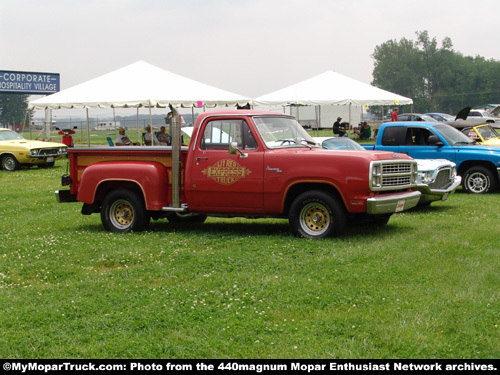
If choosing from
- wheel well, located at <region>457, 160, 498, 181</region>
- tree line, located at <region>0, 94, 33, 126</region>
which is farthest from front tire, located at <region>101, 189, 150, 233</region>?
tree line, located at <region>0, 94, 33, 126</region>

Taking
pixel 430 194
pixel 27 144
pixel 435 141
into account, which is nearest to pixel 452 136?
pixel 435 141

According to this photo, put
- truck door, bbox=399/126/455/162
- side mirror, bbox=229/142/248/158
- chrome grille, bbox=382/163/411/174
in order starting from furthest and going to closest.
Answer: truck door, bbox=399/126/455/162 → side mirror, bbox=229/142/248/158 → chrome grille, bbox=382/163/411/174

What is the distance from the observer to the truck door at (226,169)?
10102 millimetres

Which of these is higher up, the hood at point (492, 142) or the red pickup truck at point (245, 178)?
the hood at point (492, 142)

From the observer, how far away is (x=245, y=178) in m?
10.1

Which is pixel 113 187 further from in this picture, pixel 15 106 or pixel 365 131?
pixel 15 106

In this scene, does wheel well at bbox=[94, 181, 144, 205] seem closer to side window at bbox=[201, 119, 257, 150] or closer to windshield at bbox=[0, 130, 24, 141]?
side window at bbox=[201, 119, 257, 150]

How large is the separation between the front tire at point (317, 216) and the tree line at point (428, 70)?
106611 mm

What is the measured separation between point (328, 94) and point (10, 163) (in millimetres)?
12409

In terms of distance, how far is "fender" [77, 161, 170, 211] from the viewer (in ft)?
35.0

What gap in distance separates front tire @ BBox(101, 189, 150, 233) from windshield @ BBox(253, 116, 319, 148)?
2.34 m
